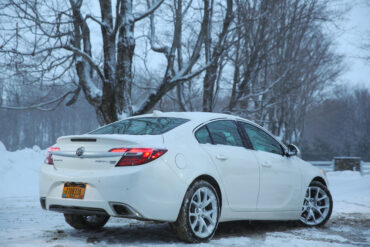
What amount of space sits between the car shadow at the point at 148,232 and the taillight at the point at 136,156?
1.00m

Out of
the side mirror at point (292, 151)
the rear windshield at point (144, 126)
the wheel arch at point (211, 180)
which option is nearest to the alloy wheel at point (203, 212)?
the wheel arch at point (211, 180)

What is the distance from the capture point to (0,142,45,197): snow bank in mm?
12766

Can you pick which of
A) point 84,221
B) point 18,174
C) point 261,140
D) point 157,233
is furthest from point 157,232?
point 18,174

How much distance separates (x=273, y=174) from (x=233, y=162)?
926 millimetres

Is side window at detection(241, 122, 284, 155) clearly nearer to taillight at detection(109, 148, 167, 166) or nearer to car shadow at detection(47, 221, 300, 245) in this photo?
car shadow at detection(47, 221, 300, 245)

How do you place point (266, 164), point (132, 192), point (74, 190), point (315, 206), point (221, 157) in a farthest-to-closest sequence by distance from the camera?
point (315, 206) < point (266, 164) < point (221, 157) < point (74, 190) < point (132, 192)

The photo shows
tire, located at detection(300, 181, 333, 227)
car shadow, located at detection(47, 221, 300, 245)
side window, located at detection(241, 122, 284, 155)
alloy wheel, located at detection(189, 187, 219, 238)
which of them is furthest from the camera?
tire, located at detection(300, 181, 333, 227)

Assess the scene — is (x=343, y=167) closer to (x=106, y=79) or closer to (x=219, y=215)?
(x=106, y=79)

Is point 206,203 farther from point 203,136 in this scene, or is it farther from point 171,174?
point 203,136

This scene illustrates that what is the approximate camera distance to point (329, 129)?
71.4 m

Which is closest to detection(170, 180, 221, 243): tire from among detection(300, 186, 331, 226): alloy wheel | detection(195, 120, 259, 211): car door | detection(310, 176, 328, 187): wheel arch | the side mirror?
detection(195, 120, 259, 211): car door

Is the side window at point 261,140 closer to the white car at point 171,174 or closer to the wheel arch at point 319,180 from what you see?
the white car at point 171,174

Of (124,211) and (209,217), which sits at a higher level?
(124,211)

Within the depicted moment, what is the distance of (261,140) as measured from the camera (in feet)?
20.6
